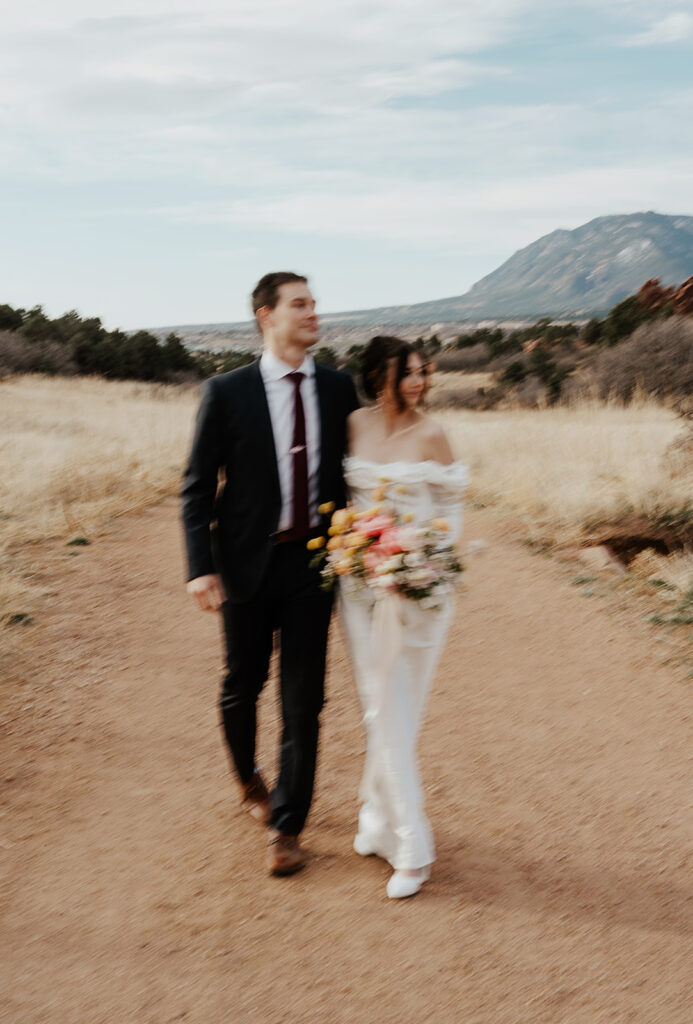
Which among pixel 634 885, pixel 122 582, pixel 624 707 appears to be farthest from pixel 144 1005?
pixel 122 582

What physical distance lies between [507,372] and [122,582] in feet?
85.9

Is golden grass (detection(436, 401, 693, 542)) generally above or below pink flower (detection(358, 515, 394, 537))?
below

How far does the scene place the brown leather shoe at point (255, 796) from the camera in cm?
394

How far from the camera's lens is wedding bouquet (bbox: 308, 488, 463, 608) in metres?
3.09

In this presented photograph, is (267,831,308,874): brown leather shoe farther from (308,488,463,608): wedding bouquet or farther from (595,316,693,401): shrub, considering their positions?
(595,316,693,401): shrub

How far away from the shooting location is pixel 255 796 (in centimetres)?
397

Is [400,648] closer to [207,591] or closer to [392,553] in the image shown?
[392,553]

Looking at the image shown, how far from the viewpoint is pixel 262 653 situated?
369cm

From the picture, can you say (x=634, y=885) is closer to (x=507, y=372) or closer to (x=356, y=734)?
(x=356, y=734)

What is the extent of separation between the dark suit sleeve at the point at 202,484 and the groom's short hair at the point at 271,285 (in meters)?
0.35

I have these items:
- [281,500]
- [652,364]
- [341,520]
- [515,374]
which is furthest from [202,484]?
[515,374]

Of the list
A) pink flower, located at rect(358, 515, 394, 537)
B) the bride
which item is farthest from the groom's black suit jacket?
pink flower, located at rect(358, 515, 394, 537)

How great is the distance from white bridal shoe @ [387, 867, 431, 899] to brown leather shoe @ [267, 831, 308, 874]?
37 cm

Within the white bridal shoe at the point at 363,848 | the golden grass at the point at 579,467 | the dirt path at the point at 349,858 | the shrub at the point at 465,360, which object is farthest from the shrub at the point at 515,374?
the white bridal shoe at the point at 363,848
